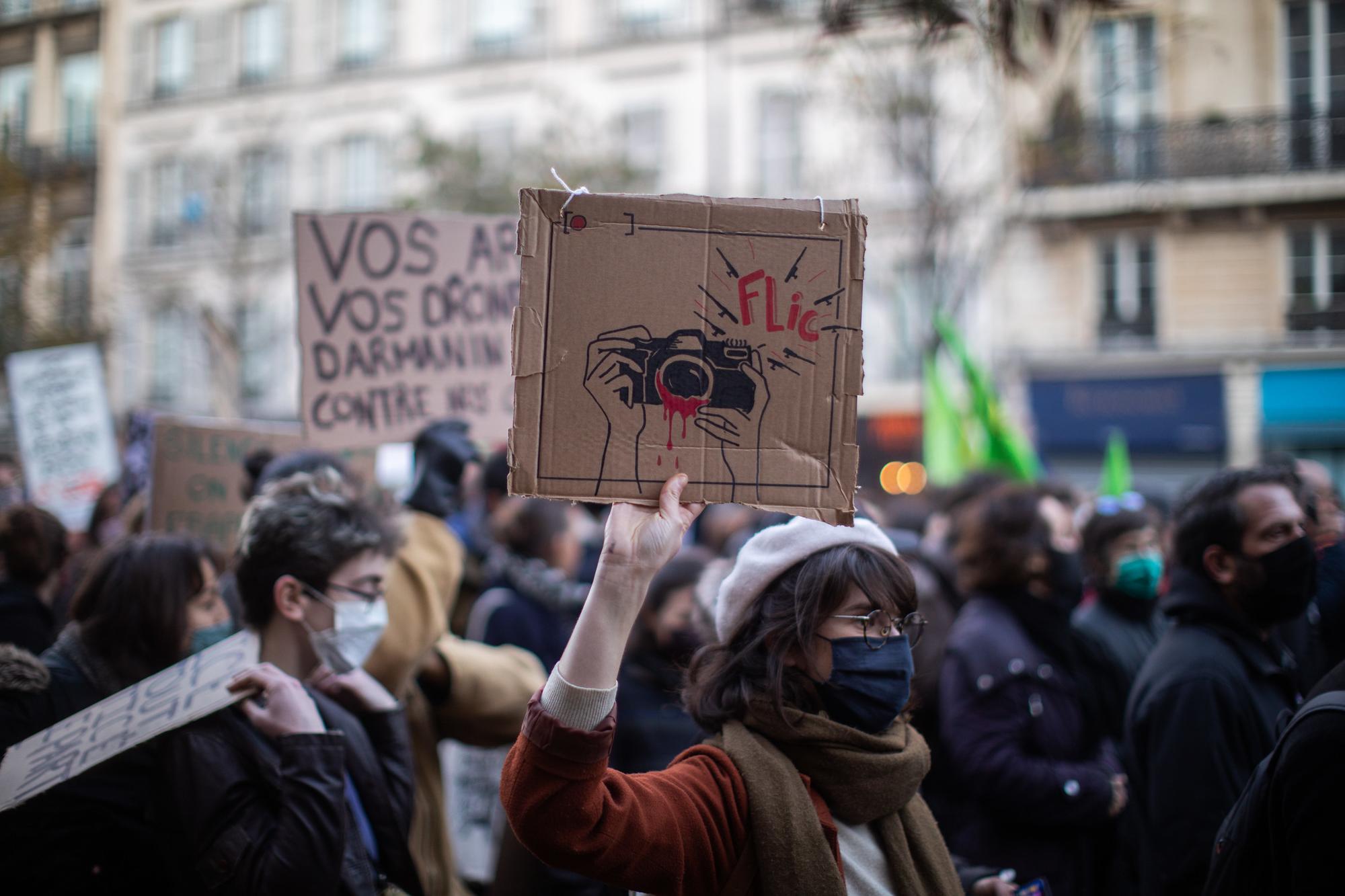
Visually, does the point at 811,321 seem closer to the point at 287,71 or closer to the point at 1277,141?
the point at 1277,141

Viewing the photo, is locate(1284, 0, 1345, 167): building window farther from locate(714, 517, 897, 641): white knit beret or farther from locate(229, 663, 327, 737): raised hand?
locate(229, 663, 327, 737): raised hand

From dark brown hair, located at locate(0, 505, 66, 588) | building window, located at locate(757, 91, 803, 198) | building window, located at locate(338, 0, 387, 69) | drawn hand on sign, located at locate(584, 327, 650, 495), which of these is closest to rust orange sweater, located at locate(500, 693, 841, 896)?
drawn hand on sign, located at locate(584, 327, 650, 495)

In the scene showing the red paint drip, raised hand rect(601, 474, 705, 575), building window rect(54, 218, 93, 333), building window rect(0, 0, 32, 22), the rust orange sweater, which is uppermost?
building window rect(0, 0, 32, 22)

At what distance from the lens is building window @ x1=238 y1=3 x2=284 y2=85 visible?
2452 cm

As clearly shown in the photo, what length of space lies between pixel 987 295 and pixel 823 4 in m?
16.4

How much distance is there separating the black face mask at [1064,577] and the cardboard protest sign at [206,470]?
8.44 ft

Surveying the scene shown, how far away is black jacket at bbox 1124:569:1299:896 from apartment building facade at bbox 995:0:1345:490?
1547cm

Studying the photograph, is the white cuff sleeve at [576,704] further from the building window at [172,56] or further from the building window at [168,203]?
the building window at [172,56]

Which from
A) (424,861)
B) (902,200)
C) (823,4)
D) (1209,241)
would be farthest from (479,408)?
(1209,241)

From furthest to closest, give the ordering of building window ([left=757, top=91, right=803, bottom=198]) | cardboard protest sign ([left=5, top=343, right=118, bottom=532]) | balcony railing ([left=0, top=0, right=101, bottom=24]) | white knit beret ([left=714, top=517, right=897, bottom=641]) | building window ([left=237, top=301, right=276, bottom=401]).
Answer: balcony railing ([left=0, top=0, right=101, bottom=24]) < building window ([left=237, top=301, right=276, bottom=401]) < building window ([left=757, top=91, right=803, bottom=198]) < cardboard protest sign ([left=5, top=343, right=118, bottom=532]) < white knit beret ([left=714, top=517, right=897, bottom=641])

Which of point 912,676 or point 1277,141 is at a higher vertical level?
point 1277,141

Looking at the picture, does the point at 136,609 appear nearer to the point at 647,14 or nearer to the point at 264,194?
the point at 647,14

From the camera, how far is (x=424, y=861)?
3.25m

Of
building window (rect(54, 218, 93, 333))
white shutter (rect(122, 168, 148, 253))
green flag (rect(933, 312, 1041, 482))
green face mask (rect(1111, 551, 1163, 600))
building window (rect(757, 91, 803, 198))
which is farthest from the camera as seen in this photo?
white shutter (rect(122, 168, 148, 253))
